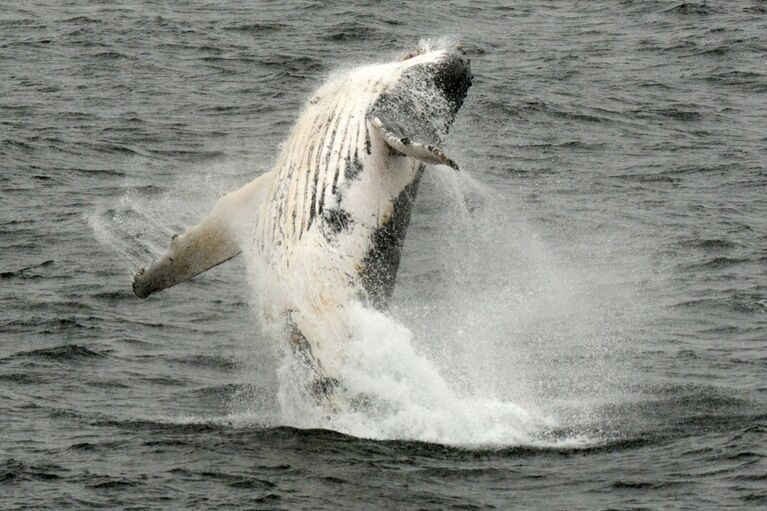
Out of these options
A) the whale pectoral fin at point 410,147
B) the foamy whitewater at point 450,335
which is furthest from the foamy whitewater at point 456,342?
the whale pectoral fin at point 410,147

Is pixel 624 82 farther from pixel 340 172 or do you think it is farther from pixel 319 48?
pixel 340 172

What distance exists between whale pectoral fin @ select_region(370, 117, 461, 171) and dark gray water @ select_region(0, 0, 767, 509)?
67.7 inches

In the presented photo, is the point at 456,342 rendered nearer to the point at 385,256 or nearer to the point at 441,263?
the point at 385,256

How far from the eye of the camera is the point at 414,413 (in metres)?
15.3

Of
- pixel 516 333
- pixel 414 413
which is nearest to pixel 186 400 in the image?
pixel 414 413

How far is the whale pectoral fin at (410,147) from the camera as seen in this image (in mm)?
14797

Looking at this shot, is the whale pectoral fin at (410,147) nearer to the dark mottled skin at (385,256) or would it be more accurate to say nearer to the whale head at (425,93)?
the whale head at (425,93)

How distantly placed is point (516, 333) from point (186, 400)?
4.71 metres

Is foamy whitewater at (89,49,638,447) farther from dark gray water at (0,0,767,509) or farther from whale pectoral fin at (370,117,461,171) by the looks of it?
whale pectoral fin at (370,117,461,171)

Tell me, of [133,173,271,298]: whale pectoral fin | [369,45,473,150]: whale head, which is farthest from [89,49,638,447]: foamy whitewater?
[369,45,473,150]: whale head

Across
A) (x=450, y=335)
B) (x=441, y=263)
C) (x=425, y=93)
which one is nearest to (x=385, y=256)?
(x=425, y=93)

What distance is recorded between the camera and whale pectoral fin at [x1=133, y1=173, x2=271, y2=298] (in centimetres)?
1655

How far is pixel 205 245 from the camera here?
54.9ft

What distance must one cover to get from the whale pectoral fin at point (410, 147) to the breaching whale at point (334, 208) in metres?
0.01
